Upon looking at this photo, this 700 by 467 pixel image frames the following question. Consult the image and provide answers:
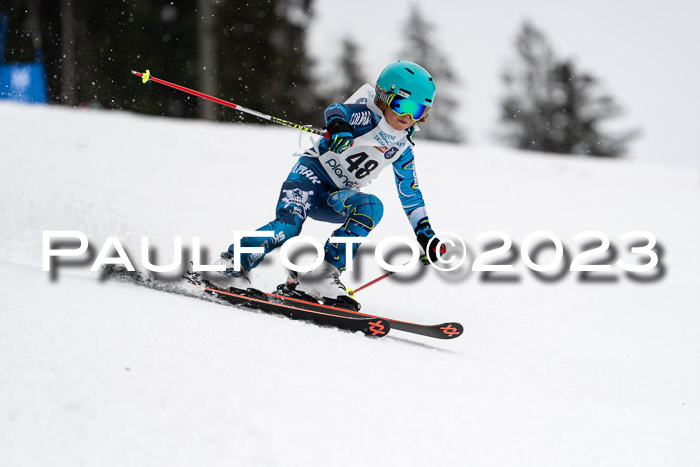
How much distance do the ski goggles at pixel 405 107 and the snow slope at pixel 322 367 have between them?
1322 millimetres

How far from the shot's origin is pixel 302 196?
3.99m

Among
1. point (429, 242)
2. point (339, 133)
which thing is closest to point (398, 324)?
point (429, 242)

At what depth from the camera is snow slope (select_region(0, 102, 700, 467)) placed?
1944 millimetres

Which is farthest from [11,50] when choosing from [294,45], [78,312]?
[78,312]

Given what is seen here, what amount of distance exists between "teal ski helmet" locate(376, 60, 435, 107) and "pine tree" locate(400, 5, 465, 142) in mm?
27574

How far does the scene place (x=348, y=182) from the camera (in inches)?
159

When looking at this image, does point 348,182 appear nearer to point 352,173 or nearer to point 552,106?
point 352,173

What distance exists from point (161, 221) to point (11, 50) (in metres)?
17.5

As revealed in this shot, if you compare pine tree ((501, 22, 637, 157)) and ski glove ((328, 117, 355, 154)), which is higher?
pine tree ((501, 22, 637, 157))

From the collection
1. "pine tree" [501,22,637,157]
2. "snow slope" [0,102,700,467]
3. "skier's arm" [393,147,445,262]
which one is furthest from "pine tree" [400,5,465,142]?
"skier's arm" [393,147,445,262]

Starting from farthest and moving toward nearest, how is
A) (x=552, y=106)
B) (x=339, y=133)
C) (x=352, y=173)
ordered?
(x=552, y=106), (x=352, y=173), (x=339, y=133)

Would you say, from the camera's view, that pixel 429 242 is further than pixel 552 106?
No

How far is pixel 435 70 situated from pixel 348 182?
30311mm

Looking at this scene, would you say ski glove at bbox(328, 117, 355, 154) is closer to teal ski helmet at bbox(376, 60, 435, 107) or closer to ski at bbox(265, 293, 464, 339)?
teal ski helmet at bbox(376, 60, 435, 107)
